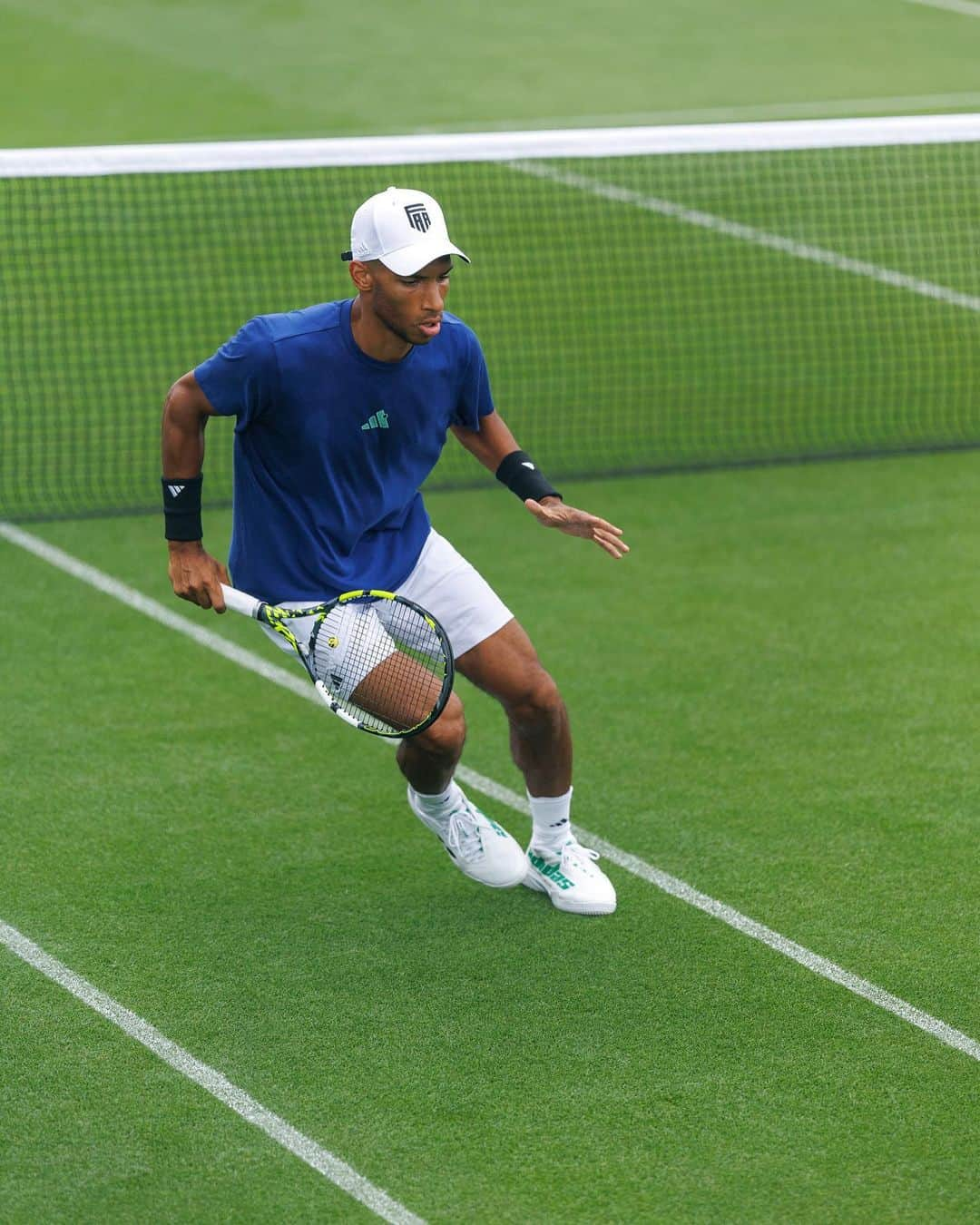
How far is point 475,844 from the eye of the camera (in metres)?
6.51

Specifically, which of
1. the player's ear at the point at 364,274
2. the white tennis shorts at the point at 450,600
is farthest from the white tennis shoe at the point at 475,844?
the player's ear at the point at 364,274

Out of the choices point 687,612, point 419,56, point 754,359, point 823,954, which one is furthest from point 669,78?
point 823,954

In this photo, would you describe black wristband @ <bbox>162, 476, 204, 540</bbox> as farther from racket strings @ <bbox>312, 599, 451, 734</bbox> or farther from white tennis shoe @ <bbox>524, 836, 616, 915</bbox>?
white tennis shoe @ <bbox>524, 836, 616, 915</bbox>

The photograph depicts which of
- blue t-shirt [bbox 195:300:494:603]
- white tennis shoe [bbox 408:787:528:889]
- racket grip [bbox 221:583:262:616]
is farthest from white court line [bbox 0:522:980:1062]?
racket grip [bbox 221:583:262:616]

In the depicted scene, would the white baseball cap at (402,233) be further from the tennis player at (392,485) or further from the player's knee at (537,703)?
the player's knee at (537,703)

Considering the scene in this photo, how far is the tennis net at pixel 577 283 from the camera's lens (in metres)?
10.8

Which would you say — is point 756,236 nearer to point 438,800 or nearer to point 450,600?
point 450,600

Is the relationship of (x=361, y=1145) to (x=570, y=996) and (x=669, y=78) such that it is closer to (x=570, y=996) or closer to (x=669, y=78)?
(x=570, y=996)

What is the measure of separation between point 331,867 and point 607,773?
1.36 m

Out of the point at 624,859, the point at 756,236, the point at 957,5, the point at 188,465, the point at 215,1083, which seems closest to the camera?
the point at 215,1083

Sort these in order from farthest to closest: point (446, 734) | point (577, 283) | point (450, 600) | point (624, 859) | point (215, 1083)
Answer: point (577, 283), point (624, 859), point (450, 600), point (446, 734), point (215, 1083)

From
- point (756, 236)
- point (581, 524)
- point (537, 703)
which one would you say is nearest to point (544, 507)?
point (581, 524)

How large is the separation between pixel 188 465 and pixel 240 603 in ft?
1.68

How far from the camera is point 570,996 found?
19.7 ft
